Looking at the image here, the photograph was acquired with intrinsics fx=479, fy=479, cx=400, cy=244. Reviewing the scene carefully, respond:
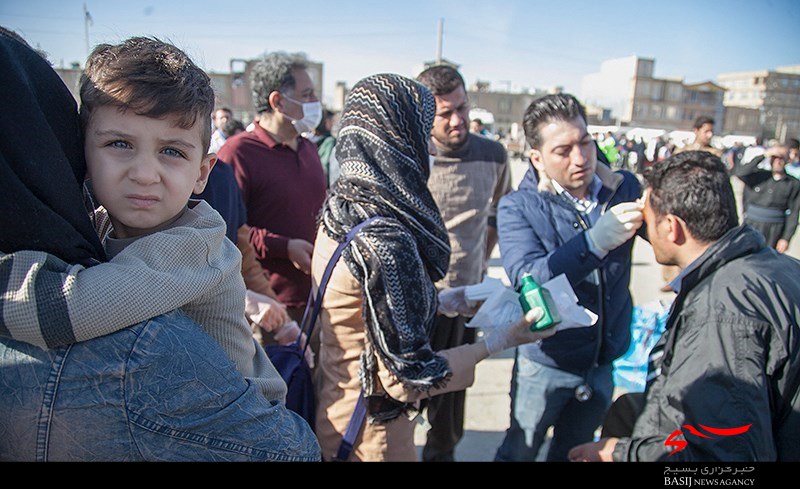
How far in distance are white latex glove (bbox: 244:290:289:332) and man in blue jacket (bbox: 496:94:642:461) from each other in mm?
1027

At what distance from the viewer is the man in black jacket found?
134 centimetres

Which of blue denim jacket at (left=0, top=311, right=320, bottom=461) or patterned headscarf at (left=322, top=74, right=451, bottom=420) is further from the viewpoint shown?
patterned headscarf at (left=322, top=74, right=451, bottom=420)

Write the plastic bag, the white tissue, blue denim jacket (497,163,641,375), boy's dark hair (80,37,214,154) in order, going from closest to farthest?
boy's dark hair (80,37,214,154), the white tissue, blue denim jacket (497,163,641,375), the plastic bag

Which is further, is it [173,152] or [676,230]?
[676,230]

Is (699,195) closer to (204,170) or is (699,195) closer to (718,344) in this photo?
(718,344)

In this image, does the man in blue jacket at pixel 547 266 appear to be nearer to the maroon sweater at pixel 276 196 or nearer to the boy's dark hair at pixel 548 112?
the boy's dark hair at pixel 548 112

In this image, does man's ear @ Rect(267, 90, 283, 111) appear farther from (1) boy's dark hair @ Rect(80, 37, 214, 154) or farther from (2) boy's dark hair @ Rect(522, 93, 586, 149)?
(1) boy's dark hair @ Rect(80, 37, 214, 154)

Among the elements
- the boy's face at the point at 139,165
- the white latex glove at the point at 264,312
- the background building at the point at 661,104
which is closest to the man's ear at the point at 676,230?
the white latex glove at the point at 264,312

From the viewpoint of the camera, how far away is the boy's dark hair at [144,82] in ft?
2.58

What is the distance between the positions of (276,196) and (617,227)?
6.07 ft

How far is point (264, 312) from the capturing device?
1.86 m

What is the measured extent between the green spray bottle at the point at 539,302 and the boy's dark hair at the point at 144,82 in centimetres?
126

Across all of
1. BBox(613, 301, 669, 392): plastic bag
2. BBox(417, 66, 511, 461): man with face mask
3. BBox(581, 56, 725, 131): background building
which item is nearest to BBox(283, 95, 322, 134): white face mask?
BBox(417, 66, 511, 461): man with face mask

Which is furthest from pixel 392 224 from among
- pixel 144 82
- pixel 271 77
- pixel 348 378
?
pixel 271 77
